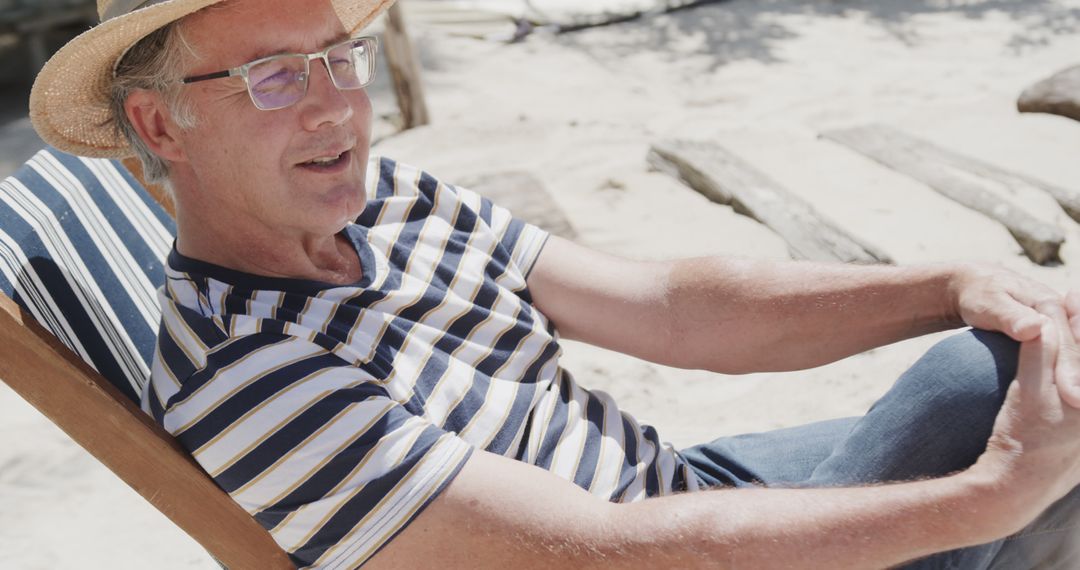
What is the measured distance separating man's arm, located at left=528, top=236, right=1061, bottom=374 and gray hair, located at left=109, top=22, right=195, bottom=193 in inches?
31.0

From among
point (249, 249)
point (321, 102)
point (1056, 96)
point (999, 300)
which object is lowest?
point (1056, 96)

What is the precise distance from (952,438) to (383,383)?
3.19ft

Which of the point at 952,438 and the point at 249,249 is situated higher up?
the point at 249,249

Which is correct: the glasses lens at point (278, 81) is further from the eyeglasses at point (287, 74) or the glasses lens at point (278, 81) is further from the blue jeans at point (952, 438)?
the blue jeans at point (952, 438)

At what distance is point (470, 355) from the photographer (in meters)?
1.99

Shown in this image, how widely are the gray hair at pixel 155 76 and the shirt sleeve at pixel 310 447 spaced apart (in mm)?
485

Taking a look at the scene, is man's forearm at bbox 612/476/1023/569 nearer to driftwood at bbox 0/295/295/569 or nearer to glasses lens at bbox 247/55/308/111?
driftwood at bbox 0/295/295/569

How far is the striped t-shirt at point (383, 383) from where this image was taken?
1617 mm

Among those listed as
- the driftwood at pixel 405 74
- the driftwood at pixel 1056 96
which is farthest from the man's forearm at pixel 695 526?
the driftwood at pixel 405 74

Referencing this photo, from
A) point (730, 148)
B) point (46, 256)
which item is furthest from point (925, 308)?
point (730, 148)

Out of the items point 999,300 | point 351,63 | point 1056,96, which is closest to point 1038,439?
point 999,300

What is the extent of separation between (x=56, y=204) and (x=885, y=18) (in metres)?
6.80

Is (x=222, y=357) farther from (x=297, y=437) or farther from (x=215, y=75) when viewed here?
(x=215, y=75)

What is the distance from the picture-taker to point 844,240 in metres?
4.03
